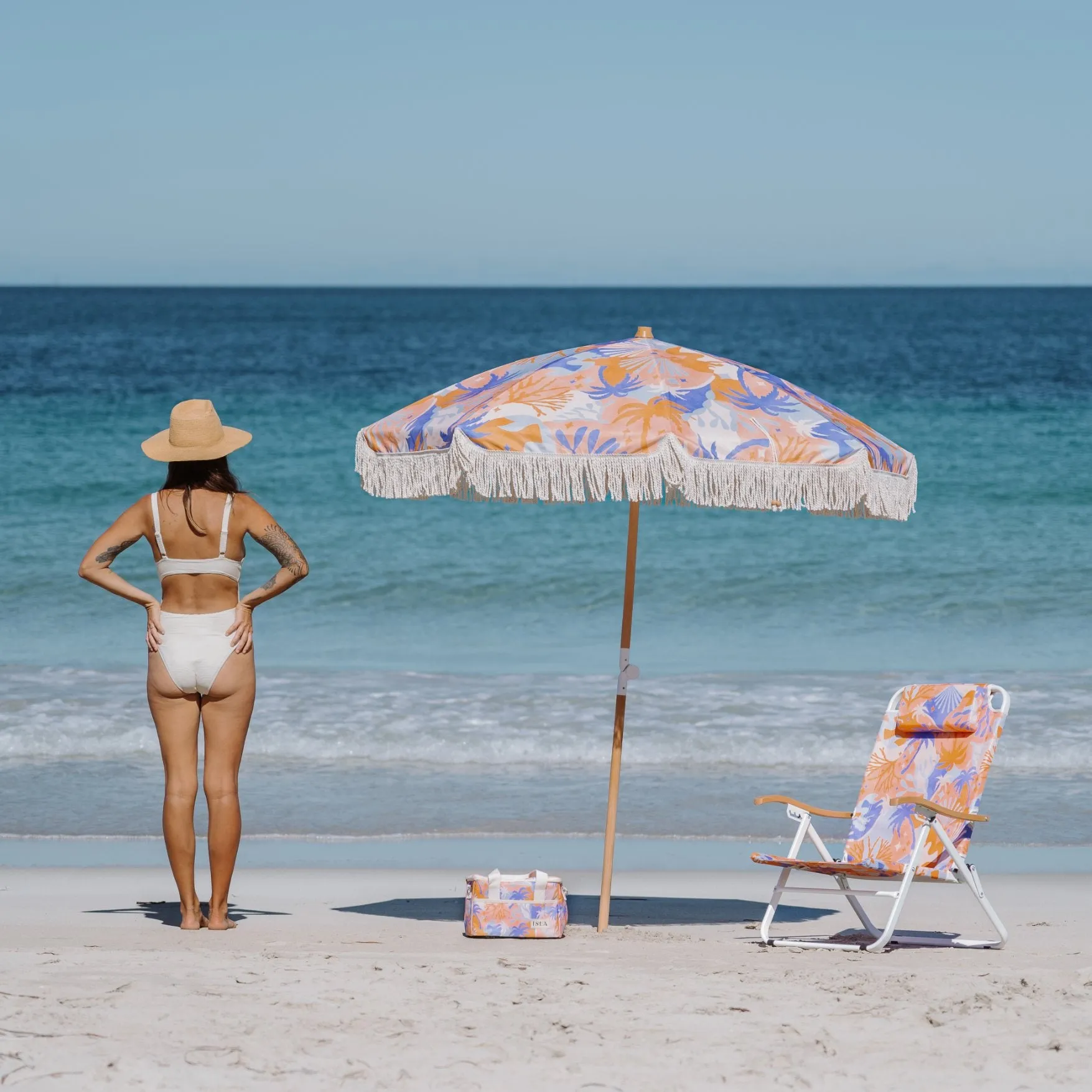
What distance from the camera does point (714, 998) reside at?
4078 mm

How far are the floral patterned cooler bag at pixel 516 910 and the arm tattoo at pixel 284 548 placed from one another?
118 centimetres

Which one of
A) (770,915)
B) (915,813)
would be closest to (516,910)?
(770,915)

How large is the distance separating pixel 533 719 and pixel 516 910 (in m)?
3.67

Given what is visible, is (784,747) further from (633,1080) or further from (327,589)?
(327,589)

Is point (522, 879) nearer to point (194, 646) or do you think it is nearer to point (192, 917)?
point (192, 917)

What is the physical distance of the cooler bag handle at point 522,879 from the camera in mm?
5035

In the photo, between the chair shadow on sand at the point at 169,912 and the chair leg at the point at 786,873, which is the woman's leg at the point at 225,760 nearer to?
the chair shadow on sand at the point at 169,912

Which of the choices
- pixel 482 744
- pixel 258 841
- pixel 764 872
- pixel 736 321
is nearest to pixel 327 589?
pixel 482 744

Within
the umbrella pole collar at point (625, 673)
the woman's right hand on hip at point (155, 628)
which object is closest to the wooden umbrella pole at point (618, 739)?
the umbrella pole collar at point (625, 673)

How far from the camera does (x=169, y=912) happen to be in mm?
5348

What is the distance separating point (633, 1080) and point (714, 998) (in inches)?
24.4

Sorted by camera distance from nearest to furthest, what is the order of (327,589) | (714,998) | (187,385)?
(714,998), (327,589), (187,385)

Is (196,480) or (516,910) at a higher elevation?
(196,480)

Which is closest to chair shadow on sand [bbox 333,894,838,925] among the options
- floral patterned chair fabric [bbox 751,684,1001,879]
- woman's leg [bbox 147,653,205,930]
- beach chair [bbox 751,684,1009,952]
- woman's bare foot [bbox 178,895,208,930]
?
beach chair [bbox 751,684,1009,952]
